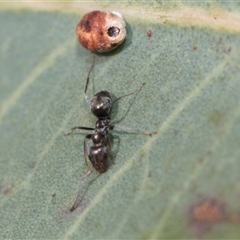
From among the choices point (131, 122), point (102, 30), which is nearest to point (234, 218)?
point (131, 122)

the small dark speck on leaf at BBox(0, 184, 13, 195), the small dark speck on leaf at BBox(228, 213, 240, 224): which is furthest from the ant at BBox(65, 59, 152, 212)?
the small dark speck on leaf at BBox(228, 213, 240, 224)

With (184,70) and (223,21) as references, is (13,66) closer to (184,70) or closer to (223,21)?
(184,70)

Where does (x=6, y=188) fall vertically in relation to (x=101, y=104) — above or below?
below

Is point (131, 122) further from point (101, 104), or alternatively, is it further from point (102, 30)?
point (102, 30)

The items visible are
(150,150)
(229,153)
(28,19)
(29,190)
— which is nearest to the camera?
(229,153)

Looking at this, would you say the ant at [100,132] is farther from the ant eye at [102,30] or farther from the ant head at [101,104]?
the ant eye at [102,30]

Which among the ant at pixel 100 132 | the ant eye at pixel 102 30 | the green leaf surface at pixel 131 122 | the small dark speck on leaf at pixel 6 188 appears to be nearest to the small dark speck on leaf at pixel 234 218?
the green leaf surface at pixel 131 122

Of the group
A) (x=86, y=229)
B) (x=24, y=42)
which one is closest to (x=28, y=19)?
(x=24, y=42)
